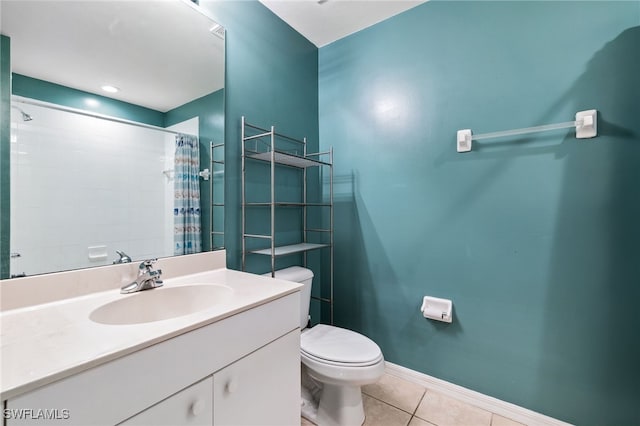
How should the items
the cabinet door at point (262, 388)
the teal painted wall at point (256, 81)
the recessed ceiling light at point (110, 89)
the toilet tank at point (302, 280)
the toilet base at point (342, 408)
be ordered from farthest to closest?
the toilet tank at point (302, 280)
the teal painted wall at point (256, 81)
the toilet base at point (342, 408)
the recessed ceiling light at point (110, 89)
the cabinet door at point (262, 388)

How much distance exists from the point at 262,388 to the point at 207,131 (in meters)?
1.18

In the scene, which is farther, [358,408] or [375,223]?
[375,223]

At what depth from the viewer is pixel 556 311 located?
1.34m

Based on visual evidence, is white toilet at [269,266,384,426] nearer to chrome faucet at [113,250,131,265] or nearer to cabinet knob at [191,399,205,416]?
cabinet knob at [191,399,205,416]

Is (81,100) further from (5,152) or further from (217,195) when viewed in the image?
(217,195)

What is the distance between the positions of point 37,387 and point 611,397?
6.74 ft

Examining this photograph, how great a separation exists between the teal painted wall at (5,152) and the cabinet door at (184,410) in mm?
677

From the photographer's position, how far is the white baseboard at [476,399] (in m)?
1.38

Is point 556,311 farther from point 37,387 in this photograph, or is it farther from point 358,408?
point 37,387

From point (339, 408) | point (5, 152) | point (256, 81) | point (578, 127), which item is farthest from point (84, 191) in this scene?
point (578, 127)

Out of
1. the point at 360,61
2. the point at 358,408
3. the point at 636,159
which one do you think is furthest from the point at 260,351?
the point at 360,61

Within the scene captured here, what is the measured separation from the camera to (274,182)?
5.51 ft

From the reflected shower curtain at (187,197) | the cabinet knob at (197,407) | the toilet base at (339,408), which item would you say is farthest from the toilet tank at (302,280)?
the cabinet knob at (197,407)

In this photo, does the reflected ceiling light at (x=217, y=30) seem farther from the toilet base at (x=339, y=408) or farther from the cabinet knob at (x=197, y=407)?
the toilet base at (x=339, y=408)
